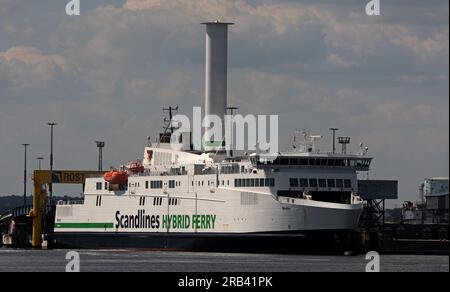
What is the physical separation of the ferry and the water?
1.56 metres

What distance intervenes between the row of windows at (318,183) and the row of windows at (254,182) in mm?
1260

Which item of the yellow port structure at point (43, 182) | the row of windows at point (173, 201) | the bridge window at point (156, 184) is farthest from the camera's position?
the yellow port structure at point (43, 182)

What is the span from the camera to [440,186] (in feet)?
443

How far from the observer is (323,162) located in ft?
302

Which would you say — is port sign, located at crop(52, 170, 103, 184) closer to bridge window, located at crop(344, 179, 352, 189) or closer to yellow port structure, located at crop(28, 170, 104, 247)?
yellow port structure, located at crop(28, 170, 104, 247)

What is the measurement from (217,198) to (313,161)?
6771 mm

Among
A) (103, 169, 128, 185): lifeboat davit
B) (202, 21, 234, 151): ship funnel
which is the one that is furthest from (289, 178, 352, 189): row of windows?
(103, 169, 128, 185): lifeboat davit

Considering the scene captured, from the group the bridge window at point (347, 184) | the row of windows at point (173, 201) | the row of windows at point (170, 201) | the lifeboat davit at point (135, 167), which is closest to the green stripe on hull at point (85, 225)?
the lifeboat davit at point (135, 167)

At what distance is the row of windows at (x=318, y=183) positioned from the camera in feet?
299

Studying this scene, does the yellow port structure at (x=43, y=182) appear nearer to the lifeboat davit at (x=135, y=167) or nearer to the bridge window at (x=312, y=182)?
the lifeboat davit at (x=135, y=167)

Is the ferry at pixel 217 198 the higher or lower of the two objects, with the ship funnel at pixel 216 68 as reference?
lower

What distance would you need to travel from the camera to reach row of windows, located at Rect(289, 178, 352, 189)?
91.1m
